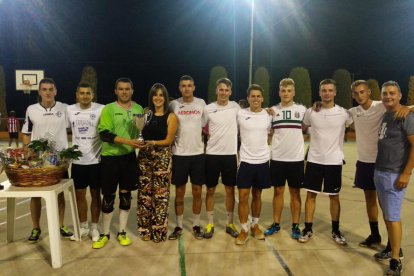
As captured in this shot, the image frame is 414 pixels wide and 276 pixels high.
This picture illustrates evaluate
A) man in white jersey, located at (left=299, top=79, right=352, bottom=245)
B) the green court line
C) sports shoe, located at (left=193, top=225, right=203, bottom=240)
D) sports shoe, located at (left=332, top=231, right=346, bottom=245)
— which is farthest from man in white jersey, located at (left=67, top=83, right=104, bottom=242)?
sports shoe, located at (left=332, top=231, right=346, bottom=245)

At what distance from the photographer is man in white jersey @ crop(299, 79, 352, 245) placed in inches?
177

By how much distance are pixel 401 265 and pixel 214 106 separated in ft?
8.80

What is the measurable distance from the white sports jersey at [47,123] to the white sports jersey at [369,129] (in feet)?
11.6

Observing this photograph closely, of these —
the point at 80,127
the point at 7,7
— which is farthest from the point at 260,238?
the point at 7,7

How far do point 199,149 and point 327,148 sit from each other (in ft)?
5.07

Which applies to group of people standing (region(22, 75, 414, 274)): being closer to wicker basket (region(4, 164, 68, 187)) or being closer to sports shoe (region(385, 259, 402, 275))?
wicker basket (region(4, 164, 68, 187))

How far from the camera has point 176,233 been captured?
476 centimetres

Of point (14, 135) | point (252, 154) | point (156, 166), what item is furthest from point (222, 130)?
point (14, 135)

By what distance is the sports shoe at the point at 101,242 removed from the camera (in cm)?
437

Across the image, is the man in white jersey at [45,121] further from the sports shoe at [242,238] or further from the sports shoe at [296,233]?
the sports shoe at [296,233]

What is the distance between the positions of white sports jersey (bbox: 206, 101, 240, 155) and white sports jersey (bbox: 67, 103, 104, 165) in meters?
1.36

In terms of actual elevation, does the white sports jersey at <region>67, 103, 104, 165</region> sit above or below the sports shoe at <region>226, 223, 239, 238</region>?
above

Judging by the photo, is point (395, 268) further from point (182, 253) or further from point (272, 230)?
point (182, 253)

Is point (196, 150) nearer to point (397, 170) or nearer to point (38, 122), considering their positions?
point (38, 122)
